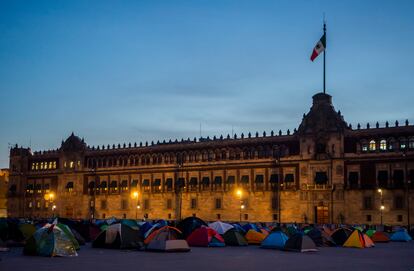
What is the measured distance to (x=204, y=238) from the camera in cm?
3200

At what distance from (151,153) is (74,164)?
15359 mm

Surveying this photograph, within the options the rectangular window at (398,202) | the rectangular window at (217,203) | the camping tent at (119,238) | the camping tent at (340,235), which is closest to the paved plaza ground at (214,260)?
the camping tent at (119,238)

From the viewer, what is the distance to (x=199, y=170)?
7869 centimetres

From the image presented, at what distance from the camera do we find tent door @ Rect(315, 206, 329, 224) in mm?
67312

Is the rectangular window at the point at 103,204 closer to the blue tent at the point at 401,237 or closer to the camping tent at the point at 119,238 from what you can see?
the blue tent at the point at 401,237

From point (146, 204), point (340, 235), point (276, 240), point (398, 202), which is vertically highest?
point (398, 202)

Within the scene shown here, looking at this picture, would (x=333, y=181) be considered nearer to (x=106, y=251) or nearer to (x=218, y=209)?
(x=218, y=209)

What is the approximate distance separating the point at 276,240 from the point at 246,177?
42991mm

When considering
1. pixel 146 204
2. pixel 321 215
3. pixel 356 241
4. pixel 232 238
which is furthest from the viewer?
pixel 146 204

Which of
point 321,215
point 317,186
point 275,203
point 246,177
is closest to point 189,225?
point 317,186

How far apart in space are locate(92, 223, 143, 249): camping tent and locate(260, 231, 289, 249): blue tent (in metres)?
7.18

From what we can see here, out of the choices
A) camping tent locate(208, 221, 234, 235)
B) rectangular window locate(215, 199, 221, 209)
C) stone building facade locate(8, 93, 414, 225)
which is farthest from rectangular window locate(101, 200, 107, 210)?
camping tent locate(208, 221, 234, 235)

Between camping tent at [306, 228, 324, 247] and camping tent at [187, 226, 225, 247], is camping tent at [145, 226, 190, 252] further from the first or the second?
camping tent at [306, 228, 324, 247]

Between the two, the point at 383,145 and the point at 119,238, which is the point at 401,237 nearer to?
the point at 119,238
